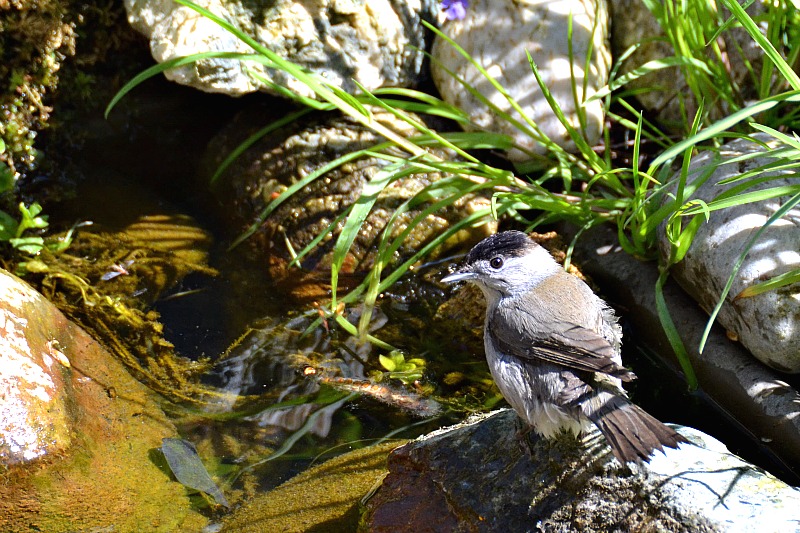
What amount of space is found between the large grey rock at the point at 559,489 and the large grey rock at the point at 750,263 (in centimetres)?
75

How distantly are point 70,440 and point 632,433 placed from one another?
2.24 m

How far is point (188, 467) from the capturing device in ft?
11.0

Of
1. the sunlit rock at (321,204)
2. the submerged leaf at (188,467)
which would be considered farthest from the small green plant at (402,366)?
the submerged leaf at (188,467)

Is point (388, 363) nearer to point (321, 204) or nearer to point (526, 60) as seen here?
point (321, 204)

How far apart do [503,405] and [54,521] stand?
1.99 m

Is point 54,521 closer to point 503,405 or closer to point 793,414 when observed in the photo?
point 503,405

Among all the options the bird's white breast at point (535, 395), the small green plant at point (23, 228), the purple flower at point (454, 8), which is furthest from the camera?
the purple flower at point (454, 8)

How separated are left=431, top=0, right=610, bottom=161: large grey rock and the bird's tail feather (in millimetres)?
2325

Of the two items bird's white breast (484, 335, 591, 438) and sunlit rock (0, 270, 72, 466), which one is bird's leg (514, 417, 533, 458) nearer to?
bird's white breast (484, 335, 591, 438)

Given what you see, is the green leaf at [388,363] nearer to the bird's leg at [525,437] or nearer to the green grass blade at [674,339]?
the bird's leg at [525,437]

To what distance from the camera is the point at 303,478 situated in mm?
3332

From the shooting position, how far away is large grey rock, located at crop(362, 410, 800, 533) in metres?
2.38

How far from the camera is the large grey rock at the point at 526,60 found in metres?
4.56

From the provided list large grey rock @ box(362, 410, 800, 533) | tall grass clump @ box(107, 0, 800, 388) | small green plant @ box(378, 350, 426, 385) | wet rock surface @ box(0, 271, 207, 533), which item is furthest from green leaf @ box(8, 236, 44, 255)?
large grey rock @ box(362, 410, 800, 533)
